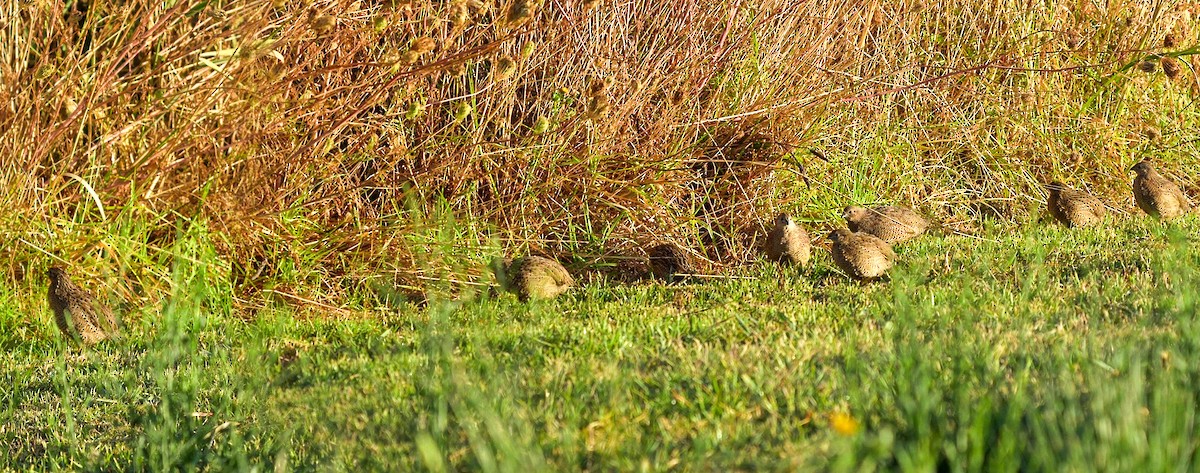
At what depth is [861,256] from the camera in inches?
210

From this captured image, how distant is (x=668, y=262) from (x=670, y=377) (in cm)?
273

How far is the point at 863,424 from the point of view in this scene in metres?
2.89

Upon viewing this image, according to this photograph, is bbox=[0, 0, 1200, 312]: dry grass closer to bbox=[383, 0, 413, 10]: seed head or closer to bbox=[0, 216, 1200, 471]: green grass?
bbox=[383, 0, 413, 10]: seed head

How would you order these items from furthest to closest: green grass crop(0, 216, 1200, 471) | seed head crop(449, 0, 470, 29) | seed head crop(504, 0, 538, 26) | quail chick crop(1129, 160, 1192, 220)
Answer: quail chick crop(1129, 160, 1192, 220) → seed head crop(449, 0, 470, 29) → seed head crop(504, 0, 538, 26) → green grass crop(0, 216, 1200, 471)

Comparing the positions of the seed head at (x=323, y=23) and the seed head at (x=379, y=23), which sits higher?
the seed head at (x=323, y=23)

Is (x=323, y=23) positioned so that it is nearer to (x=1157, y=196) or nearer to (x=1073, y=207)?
(x=1073, y=207)

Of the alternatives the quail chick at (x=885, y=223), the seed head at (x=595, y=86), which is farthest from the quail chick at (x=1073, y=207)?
the seed head at (x=595, y=86)

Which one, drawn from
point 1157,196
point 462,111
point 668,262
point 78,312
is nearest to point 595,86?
point 462,111

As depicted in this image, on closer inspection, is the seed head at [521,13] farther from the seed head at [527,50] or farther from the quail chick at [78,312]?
the quail chick at [78,312]

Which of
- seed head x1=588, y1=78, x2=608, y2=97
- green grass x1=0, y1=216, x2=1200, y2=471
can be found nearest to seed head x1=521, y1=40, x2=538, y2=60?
seed head x1=588, y1=78, x2=608, y2=97

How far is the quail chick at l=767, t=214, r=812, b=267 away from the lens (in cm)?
581

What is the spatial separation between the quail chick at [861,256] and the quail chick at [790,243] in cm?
33

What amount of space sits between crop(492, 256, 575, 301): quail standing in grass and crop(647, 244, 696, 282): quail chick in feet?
2.28

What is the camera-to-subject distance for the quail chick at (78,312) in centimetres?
489
